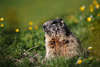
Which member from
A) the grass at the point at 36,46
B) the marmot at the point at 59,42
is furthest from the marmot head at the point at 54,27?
the grass at the point at 36,46

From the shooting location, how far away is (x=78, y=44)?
4.88m

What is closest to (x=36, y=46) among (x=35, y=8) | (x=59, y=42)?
(x=59, y=42)

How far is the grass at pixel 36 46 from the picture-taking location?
4.52 metres

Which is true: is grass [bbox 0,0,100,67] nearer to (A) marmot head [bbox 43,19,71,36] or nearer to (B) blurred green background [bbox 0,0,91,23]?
(A) marmot head [bbox 43,19,71,36]

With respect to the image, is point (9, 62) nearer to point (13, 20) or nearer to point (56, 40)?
point (56, 40)

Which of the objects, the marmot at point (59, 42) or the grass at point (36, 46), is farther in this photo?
the marmot at point (59, 42)

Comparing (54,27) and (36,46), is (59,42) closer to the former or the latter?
(54,27)

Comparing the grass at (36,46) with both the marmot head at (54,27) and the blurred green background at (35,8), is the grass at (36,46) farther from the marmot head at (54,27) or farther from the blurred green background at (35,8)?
the blurred green background at (35,8)

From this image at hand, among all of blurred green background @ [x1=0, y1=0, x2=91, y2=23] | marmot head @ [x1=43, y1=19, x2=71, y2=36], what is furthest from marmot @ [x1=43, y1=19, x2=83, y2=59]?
blurred green background @ [x1=0, y1=0, x2=91, y2=23]

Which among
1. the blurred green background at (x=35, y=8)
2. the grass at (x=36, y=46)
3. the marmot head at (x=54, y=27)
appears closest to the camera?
the grass at (x=36, y=46)

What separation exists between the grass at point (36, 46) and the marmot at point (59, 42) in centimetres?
19

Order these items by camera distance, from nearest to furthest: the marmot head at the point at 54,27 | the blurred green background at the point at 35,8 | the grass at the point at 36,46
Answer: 1. the grass at the point at 36,46
2. the marmot head at the point at 54,27
3. the blurred green background at the point at 35,8

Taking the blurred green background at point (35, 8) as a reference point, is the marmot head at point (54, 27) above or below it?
below

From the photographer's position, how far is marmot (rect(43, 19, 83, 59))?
4797mm
